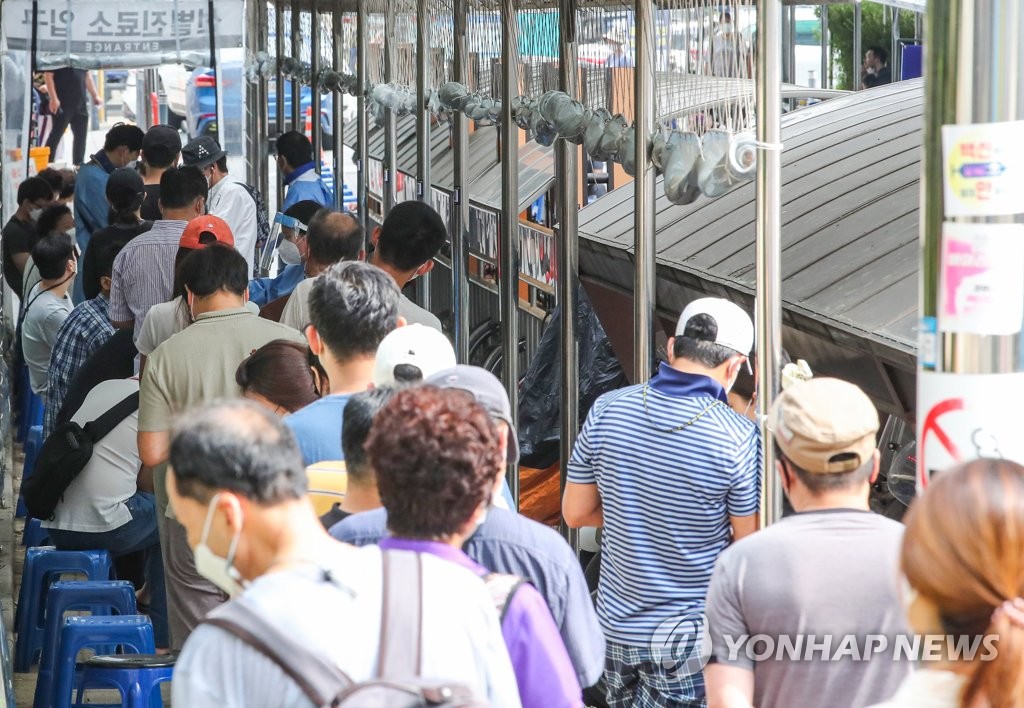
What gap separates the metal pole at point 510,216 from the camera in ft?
20.2

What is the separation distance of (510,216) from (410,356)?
2.92 metres

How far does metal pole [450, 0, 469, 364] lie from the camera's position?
7453 millimetres

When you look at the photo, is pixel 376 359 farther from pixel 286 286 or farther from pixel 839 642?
pixel 286 286

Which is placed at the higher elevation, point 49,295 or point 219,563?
point 219,563

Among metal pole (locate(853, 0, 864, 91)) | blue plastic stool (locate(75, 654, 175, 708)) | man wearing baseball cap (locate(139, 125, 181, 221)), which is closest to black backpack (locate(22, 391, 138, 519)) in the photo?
blue plastic stool (locate(75, 654, 175, 708))

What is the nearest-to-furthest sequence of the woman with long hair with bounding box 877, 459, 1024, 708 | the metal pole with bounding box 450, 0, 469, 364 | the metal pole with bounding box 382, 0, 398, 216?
1. the woman with long hair with bounding box 877, 459, 1024, 708
2. the metal pole with bounding box 450, 0, 469, 364
3. the metal pole with bounding box 382, 0, 398, 216

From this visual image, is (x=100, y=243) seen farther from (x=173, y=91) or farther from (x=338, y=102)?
(x=173, y=91)

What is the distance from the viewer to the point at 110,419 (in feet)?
18.3

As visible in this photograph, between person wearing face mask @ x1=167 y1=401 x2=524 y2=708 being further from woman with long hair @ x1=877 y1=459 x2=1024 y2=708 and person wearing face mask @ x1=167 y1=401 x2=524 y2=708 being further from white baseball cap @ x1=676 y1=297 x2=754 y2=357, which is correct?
white baseball cap @ x1=676 y1=297 x2=754 y2=357

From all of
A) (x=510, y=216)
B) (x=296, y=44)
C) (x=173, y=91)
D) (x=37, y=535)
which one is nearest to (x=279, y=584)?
(x=510, y=216)

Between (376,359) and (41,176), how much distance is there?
26.8 ft

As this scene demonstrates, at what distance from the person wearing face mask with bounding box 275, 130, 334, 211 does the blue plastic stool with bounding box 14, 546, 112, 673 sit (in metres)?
3.32

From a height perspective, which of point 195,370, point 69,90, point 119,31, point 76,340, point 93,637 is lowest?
point 93,637

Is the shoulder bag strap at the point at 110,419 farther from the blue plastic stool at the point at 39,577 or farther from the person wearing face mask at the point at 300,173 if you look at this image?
the person wearing face mask at the point at 300,173
